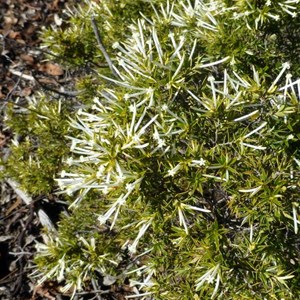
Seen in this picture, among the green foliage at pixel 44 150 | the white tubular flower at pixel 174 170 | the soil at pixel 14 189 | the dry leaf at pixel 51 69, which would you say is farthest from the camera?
the dry leaf at pixel 51 69

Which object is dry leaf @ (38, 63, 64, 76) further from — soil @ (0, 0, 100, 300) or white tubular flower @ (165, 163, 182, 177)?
white tubular flower @ (165, 163, 182, 177)

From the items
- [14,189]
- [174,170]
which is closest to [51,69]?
[14,189]

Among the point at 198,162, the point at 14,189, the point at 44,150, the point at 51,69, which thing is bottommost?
the point at 14,189

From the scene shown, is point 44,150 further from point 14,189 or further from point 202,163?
point 202,163

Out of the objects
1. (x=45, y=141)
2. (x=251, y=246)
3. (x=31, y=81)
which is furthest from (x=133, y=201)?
(x=31, y=81)

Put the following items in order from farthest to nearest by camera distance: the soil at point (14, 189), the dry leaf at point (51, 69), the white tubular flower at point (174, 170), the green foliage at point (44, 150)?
the dry leaf at point (51, 69) < the soil at point (14, 189) < the green foliage at point (44, 150) < the white tubular flower at point (174, 170)

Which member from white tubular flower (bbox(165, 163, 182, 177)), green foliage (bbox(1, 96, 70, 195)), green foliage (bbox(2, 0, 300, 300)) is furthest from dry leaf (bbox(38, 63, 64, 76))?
white tubular flower (bbox(165, 163, 182, 177))

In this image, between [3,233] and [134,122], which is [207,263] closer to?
[134,122]

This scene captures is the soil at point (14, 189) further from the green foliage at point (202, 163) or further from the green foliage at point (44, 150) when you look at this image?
the green foliage at point (202, 163)

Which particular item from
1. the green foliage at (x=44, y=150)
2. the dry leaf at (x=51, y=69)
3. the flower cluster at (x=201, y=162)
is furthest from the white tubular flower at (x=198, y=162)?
the dry leaf at (x=51, y=69)
